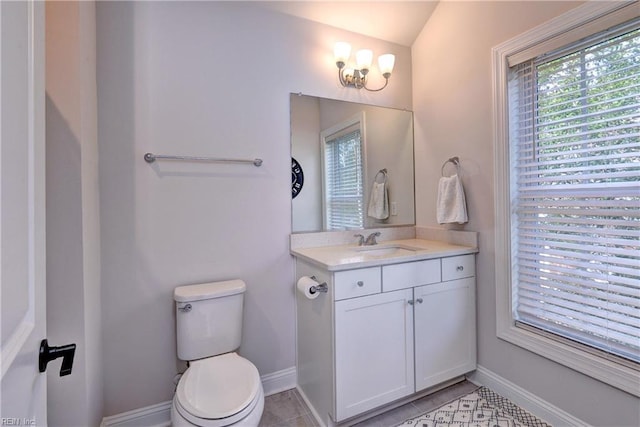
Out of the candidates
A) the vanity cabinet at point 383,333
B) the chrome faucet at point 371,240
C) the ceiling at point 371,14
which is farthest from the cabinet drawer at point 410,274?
the ceiling at point 371,14

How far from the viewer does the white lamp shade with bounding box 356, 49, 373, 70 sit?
209 cm

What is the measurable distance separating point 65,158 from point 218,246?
0.82 metres

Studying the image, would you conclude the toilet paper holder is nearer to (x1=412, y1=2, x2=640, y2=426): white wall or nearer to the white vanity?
the white vanity

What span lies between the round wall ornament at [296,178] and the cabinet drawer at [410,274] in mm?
763

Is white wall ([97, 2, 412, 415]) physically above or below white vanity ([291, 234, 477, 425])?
above

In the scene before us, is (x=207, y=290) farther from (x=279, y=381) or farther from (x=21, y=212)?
(x=21, y=212)

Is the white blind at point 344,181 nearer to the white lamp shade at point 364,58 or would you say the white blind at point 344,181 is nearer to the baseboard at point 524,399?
the white lamp shade at point 364,58

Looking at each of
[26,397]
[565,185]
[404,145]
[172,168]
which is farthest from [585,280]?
[172,168]

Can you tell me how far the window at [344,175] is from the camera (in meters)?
2.08

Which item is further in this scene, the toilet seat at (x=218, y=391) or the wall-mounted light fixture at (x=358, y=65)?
the wall-mounted light fixture at (x=358, y=65)

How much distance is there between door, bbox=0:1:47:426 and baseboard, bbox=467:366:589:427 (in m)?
2.10

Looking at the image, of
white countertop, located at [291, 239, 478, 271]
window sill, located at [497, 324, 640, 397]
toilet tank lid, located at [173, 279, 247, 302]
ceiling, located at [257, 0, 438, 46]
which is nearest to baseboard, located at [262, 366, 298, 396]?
toilet tank lid, located at [173, 279, 247, 302]

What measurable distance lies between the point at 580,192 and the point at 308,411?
6.02ft

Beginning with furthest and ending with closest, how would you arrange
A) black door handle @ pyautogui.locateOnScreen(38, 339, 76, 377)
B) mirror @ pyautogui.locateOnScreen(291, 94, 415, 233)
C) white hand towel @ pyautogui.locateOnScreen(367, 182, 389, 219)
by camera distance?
white hand towel @ pyautogui.locateOnScreen(367, 182, 389, 219)
mirror @ pyautogui.locateOnScreen(291, 94, 415, 233)
black door handle @ pyautogui.locateOnScreen(38, 339, 76, 377)
